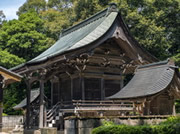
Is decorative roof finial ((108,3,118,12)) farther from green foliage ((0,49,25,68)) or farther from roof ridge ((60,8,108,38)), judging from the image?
green foliage ((0,49,25,68))

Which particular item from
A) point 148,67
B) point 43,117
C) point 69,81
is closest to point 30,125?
point 43,117

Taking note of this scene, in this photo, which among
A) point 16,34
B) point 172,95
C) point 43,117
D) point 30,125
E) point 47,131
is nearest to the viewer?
point 47,131

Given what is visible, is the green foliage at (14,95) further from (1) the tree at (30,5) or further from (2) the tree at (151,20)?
(1) the tree at (30,5)

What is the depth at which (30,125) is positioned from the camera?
69.8 ft

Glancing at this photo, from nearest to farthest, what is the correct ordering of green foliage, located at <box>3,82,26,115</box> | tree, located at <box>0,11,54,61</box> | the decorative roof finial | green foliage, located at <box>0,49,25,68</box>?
the decorative roof finial
green foliage, located at <box>0,49,25,68</box>
green foliage, located at <box>3,82,26,115</box>
tree, located at <box>0,11,54,61</box>

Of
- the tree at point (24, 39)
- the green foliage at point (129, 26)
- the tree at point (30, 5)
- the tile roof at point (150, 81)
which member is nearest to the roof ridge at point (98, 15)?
the tile roof at point (150, 81)

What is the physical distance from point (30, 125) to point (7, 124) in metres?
6.70

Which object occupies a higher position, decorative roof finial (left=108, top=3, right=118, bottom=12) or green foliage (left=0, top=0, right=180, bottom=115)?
green foliage (left=0, top=0, right=180, bottom=115)

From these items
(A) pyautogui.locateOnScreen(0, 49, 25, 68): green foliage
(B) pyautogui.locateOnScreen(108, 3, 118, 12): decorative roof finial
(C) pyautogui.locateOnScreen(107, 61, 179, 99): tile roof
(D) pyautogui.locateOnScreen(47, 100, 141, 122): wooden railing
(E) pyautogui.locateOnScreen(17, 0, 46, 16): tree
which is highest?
(E) pyautogui.locateOnScreen(17, 0, 46, 16): tree

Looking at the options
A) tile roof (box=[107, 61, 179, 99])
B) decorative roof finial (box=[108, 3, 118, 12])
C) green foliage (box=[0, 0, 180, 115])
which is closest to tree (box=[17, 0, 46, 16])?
green foliage (box=[0, 0, 180, 115])

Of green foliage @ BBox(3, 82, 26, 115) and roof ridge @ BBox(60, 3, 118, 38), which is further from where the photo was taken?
green foliage @ BBox(3, 82, 26, 115)

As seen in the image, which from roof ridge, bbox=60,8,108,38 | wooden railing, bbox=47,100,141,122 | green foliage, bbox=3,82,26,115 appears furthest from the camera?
green foliage, bbox=3,82,26,115

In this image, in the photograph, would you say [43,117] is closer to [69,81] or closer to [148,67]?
[69,81]

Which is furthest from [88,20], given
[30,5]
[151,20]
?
[30,5]
